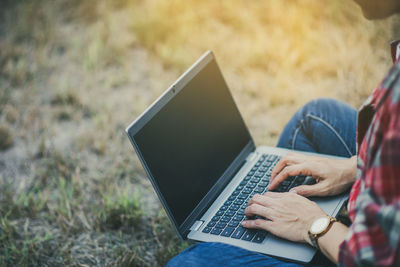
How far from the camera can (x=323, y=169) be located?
4.53ft

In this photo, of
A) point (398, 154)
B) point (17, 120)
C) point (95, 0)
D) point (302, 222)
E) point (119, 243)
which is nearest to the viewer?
point (398, 154)

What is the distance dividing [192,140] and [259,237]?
401mm

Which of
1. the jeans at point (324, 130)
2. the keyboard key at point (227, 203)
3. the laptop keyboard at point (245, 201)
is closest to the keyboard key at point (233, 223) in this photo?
the laptop keyboard at point (245, 201)

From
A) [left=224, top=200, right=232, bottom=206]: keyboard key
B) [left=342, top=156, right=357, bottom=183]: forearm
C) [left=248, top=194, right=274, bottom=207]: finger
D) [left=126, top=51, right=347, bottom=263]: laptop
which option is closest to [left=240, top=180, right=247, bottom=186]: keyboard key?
[left=126, top=51, right=347, bottom=263]: laptop

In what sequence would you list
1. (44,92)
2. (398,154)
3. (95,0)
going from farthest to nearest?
(95,0) < (44,92) < (398,154)

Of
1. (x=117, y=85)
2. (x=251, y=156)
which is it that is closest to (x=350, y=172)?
(x=251, y=156)

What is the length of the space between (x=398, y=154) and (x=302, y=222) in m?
0.41

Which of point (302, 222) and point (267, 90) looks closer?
point (302, 222)

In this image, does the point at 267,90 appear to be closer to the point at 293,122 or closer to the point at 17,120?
the point at 293,122

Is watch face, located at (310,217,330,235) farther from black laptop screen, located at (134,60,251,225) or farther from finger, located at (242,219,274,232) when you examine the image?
black laptop screen, located at (134,60,251,225)

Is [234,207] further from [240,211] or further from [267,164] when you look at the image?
[267,164]

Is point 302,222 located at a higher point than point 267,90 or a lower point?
higher

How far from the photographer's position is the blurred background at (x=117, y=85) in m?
1.99

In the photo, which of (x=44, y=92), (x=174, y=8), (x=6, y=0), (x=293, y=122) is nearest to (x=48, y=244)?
(x=293, y=122)
